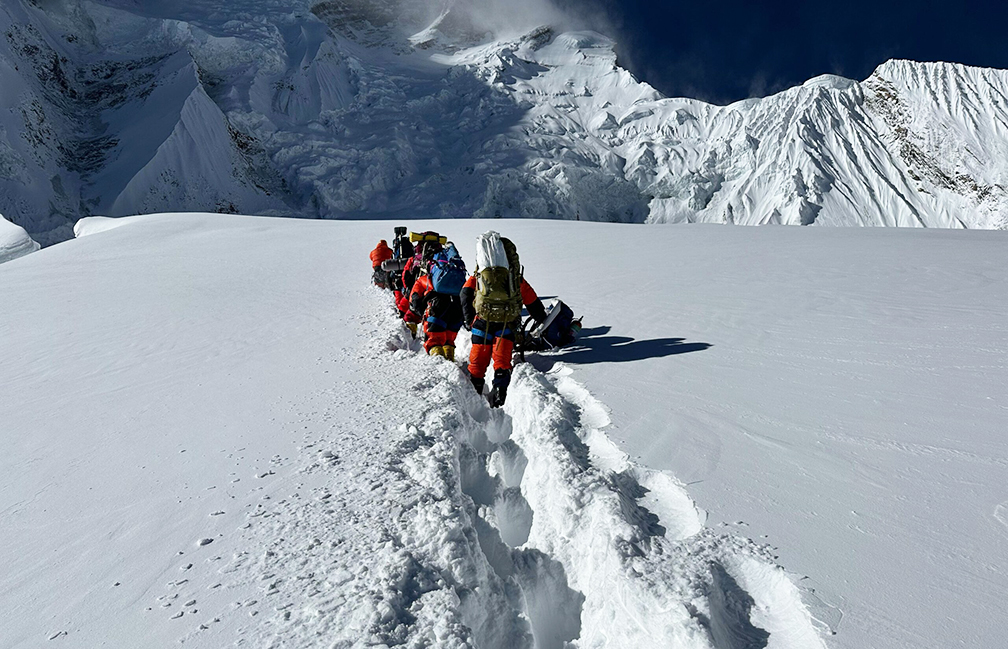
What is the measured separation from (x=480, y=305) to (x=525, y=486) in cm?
184

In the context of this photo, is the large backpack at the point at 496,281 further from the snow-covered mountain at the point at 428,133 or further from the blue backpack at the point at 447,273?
the snow-covered mountain at the point at 428,133

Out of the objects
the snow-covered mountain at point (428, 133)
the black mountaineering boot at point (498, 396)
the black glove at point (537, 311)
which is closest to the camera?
the black mountaineering boot at point (498, 396)

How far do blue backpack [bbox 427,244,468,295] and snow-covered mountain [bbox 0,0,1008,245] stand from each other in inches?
1460

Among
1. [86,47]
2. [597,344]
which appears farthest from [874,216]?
[86,47]

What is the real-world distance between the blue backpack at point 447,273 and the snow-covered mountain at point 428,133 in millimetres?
37085

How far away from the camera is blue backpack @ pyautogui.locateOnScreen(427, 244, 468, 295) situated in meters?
5.10

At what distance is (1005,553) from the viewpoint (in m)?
1.90

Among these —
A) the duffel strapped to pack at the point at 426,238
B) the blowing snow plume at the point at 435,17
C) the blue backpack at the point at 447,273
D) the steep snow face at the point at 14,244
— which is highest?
the blowing snow plume at the point at 435,17

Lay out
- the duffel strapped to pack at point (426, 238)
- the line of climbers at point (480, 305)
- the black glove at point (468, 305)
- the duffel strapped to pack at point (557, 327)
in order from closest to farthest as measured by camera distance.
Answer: the line of climbers at point (480, 305)
the black glove at point (468, 305)
the duffel strapped to pack at point (557, 327)
the duffel strapped to pack at point (426, 238)

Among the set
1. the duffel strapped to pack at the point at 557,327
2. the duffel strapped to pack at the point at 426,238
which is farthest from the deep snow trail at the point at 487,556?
the duffel strapped to pack at the point at 426,238

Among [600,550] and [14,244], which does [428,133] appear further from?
[600,550]

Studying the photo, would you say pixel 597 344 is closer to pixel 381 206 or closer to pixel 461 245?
pixel 461 245

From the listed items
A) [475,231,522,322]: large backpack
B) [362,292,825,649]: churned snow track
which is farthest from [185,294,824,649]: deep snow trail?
[475,231,522,322]: large backpack

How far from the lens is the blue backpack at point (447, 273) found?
5.10 meters
